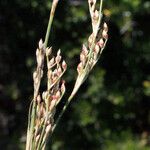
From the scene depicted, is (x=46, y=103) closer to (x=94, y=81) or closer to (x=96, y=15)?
(x=96, y=15)

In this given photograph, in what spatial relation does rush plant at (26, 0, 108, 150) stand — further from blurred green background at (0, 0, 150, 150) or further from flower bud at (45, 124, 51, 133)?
blurred green background at (0, 0, 150, 150)

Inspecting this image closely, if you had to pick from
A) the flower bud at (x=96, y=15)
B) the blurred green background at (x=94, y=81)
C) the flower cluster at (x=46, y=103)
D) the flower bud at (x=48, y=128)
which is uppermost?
the flower bud at (x=96, y=15)

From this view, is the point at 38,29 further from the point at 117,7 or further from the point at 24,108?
the point at 24,108

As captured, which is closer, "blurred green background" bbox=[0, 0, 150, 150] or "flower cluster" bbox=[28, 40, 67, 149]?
"flower cluster" bbox=[28, 40, 67, 149]

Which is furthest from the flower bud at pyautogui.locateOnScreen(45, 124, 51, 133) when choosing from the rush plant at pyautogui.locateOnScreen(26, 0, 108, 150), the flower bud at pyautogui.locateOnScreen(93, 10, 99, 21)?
the flower bud at pyautogui.locateOnScreen(93, 10, 99, 21)

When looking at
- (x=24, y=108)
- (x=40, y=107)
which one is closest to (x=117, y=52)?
(x=24, y=108)

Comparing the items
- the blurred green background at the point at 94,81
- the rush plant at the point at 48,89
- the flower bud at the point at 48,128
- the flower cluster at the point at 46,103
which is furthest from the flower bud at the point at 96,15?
the blurred green background at the point at 94,81

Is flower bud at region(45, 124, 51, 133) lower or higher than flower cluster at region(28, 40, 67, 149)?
lower

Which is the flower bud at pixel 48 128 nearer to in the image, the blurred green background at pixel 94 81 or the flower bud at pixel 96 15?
the flower bud at pixel 96 15

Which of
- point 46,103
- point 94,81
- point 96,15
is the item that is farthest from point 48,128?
point 94,81
